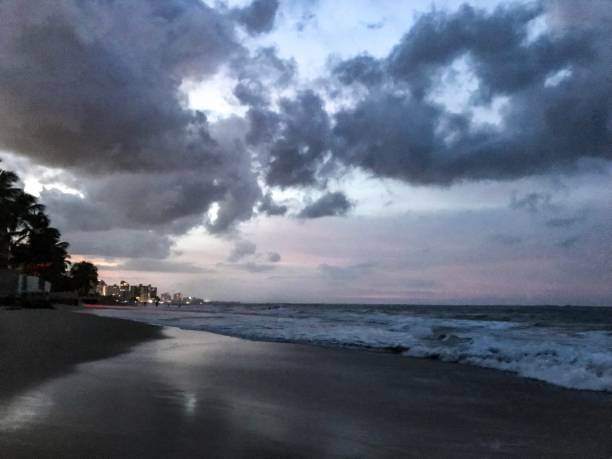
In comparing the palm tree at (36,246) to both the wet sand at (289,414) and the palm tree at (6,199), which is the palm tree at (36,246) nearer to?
the palm tree at (6,199)

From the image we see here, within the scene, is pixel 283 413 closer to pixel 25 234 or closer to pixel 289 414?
pixel 289 414

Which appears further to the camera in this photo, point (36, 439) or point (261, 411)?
point (261, 411)

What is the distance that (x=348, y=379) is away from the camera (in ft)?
35.3

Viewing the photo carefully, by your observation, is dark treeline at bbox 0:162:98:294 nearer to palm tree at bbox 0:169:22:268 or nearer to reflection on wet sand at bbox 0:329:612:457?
palm tree at bbox 0:169:22:268

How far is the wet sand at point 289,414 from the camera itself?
5.34 m

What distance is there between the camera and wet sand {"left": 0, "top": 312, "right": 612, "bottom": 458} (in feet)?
17.5

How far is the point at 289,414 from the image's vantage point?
278 inches

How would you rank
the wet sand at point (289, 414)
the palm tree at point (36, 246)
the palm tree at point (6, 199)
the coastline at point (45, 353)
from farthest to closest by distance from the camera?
the palm tree at point (36, 246), the palm tree at point (6, 199), the coastline at point (45, 353), the wet sand at point (289, 414)

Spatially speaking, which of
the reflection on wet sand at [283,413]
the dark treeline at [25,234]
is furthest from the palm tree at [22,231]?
the reflection on wet sand at [283,413]

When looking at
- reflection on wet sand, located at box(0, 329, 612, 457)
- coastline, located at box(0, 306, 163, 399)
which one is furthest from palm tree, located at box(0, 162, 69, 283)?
reflection on wet sand, located at box(0, 329, 612, 457)

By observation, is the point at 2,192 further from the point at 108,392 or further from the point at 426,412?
the point at 426,412

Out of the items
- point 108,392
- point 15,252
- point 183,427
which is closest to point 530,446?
point 183,427

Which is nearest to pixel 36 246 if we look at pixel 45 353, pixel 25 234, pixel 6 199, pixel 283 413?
pixel 25 234

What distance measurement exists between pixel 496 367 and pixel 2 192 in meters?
45.6
